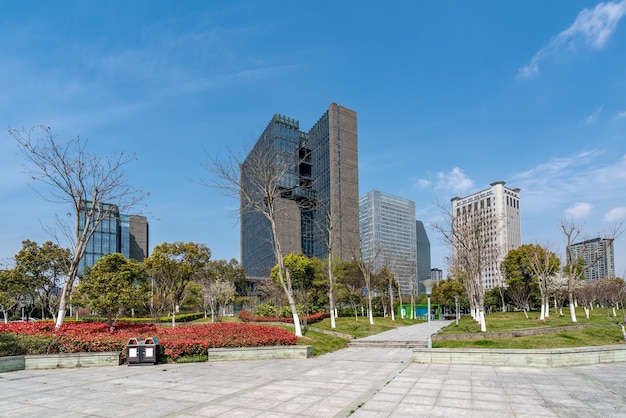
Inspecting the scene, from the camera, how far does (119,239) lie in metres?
126

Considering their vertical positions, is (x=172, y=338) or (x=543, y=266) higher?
(x=543, y=266)

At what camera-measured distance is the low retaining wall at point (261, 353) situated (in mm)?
14742

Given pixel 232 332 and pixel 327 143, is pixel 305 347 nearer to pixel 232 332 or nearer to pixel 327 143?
pixel 232 332

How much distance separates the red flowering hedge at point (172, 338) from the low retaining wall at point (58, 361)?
0.48 metres

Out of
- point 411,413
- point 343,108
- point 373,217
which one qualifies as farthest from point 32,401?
point 373,217

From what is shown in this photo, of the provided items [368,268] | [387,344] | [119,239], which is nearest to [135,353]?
[387,344]

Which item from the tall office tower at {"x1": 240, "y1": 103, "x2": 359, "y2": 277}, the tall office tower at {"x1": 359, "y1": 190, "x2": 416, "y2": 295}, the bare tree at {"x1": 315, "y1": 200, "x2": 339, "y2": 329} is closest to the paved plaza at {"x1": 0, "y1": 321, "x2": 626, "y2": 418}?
the bare tree at {"x1": 315, "y1": 200, "x2": 339, "y2": 329}

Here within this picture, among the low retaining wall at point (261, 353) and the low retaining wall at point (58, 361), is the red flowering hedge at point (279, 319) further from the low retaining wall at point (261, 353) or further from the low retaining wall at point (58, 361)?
the low retaining wall at point (58, 361)

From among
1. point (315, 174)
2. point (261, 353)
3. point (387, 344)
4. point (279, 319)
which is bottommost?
point (279, 319)

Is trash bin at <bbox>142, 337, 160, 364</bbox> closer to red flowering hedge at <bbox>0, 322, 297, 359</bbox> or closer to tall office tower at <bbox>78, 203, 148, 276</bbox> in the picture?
red flowering hedge at <bbox>0, 322, 297, 359</bbox>

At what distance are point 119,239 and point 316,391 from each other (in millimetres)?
132003

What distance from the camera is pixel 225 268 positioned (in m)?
68.8

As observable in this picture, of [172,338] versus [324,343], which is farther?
[324,343]

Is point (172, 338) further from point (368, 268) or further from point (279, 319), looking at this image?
point (368, 268)
